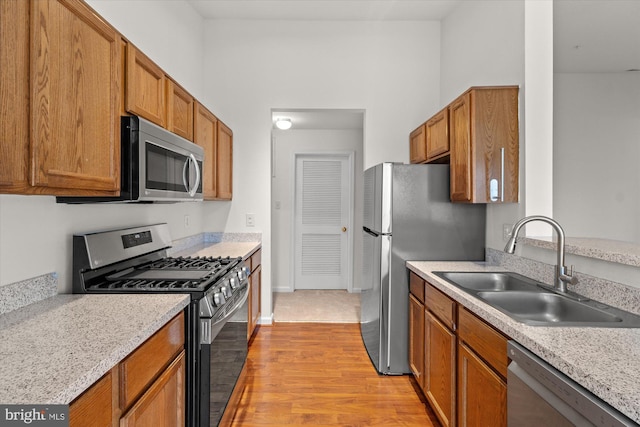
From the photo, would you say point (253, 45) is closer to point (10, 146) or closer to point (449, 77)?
point (449, 77)

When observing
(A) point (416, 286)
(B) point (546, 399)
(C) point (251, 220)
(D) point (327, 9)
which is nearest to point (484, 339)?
(B) point (546, 399)

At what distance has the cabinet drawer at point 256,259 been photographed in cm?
305

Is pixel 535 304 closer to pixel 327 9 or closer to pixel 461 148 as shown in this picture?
pixel 461 148

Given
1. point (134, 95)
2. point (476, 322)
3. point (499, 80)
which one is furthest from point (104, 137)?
point (499, 80)

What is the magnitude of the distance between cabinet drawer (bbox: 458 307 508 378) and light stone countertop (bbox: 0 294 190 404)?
129cm

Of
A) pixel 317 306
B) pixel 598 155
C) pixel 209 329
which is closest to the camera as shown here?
pixel 209 329

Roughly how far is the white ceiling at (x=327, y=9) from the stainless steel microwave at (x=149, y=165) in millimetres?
1965

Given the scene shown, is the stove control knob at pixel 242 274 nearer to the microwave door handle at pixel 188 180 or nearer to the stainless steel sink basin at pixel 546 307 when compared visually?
the microwave door handle at pixel 188 180

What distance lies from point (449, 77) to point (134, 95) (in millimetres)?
2845

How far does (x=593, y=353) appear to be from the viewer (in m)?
0.98

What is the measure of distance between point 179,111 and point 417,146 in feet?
7.00

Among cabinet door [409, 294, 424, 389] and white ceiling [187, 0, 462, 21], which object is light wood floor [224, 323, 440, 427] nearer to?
cabinet door [409, 294, 424, 389]

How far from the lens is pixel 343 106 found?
11.5 feet

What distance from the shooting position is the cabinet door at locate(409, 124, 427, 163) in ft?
10.0
